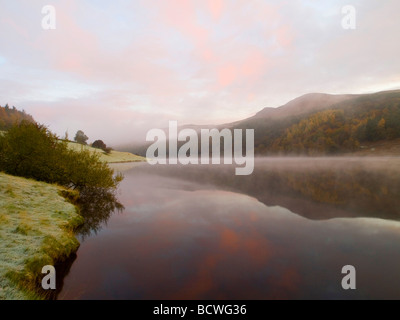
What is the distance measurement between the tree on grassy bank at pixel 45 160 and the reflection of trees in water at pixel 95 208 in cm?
230

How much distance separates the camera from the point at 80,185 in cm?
2806

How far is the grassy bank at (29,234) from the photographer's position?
8.27 m

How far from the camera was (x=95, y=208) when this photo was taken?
23719 millimetres

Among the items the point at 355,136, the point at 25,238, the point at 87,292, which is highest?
the point at 355,136

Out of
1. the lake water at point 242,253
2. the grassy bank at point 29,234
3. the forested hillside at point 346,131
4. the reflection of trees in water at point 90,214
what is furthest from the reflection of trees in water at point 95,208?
the forested hillside at point 346,131

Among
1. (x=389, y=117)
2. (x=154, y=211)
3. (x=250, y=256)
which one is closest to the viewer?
(x=250, y=256)

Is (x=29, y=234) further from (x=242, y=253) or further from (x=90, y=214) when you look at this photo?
(x=242, y=253)

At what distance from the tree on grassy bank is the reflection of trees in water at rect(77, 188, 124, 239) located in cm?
230

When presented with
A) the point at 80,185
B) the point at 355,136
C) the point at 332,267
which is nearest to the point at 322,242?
the point at 332,267

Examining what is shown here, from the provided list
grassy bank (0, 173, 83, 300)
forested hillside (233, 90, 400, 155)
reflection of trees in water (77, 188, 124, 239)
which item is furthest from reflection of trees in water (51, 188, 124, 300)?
→ forested hillside (233, 90, 400, 155)

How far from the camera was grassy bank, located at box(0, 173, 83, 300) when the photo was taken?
8.27m

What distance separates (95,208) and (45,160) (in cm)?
929
